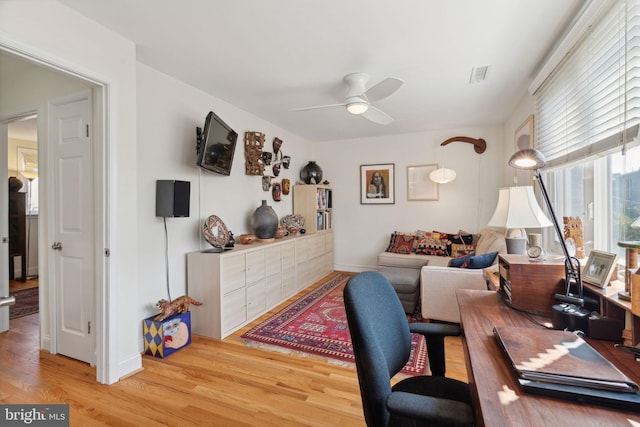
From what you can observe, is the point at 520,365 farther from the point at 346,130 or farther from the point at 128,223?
the point at 346,130

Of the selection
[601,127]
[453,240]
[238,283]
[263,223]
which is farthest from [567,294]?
[453,240]

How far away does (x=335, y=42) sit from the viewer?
220 centimetres

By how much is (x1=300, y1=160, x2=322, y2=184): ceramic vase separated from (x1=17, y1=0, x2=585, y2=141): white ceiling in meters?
1.70

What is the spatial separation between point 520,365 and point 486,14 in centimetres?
201

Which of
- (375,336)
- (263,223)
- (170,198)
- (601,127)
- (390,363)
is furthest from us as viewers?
(263,223)

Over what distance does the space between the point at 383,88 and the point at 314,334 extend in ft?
7.49

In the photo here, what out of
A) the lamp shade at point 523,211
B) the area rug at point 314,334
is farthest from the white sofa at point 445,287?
the lamp shade at point 523,211

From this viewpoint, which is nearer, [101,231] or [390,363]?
[390,363]

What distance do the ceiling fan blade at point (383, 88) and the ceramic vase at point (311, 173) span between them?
2344 millimetres

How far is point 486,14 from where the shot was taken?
6.16ft

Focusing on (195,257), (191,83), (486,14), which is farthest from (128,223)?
(486,14)

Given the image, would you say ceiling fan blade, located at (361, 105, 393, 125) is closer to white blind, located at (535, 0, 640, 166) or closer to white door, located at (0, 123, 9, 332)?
white blind, located at (535, 0, 640, 166)

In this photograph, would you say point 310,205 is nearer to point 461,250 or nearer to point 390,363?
point 461,250

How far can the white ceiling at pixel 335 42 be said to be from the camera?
5.98ft
